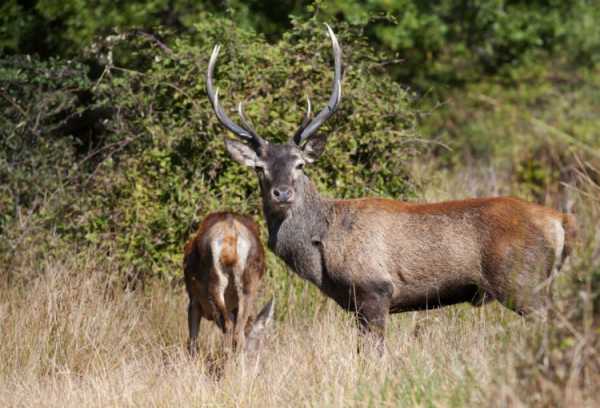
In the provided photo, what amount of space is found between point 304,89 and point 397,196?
140 centimetres

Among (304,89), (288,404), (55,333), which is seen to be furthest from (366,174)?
(288,404)

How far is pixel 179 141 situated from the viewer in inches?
381

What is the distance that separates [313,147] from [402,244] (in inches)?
51.1

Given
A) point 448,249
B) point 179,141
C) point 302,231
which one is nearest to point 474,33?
point 179,141

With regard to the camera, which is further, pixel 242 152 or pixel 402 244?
pixel 242 152

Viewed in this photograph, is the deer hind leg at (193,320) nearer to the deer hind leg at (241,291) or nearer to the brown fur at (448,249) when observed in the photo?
the deer hind leg at (241,291)

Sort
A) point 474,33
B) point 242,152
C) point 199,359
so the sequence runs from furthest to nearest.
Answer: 1. point 474,33
2. point 242,152
3. point 199,359

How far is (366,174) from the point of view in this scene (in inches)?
391

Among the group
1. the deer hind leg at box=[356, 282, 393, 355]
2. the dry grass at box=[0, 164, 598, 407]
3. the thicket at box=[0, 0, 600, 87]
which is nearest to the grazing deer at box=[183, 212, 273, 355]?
the dry grass at box=[0, 164, 598, 407]

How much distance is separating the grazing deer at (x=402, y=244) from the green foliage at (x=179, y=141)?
59.9 inches

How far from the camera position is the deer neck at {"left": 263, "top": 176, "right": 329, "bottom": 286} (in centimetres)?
778

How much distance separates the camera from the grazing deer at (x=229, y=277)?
291 inches

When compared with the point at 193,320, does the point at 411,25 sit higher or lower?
higher

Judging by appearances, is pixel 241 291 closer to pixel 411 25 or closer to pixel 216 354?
pixel 216 354
